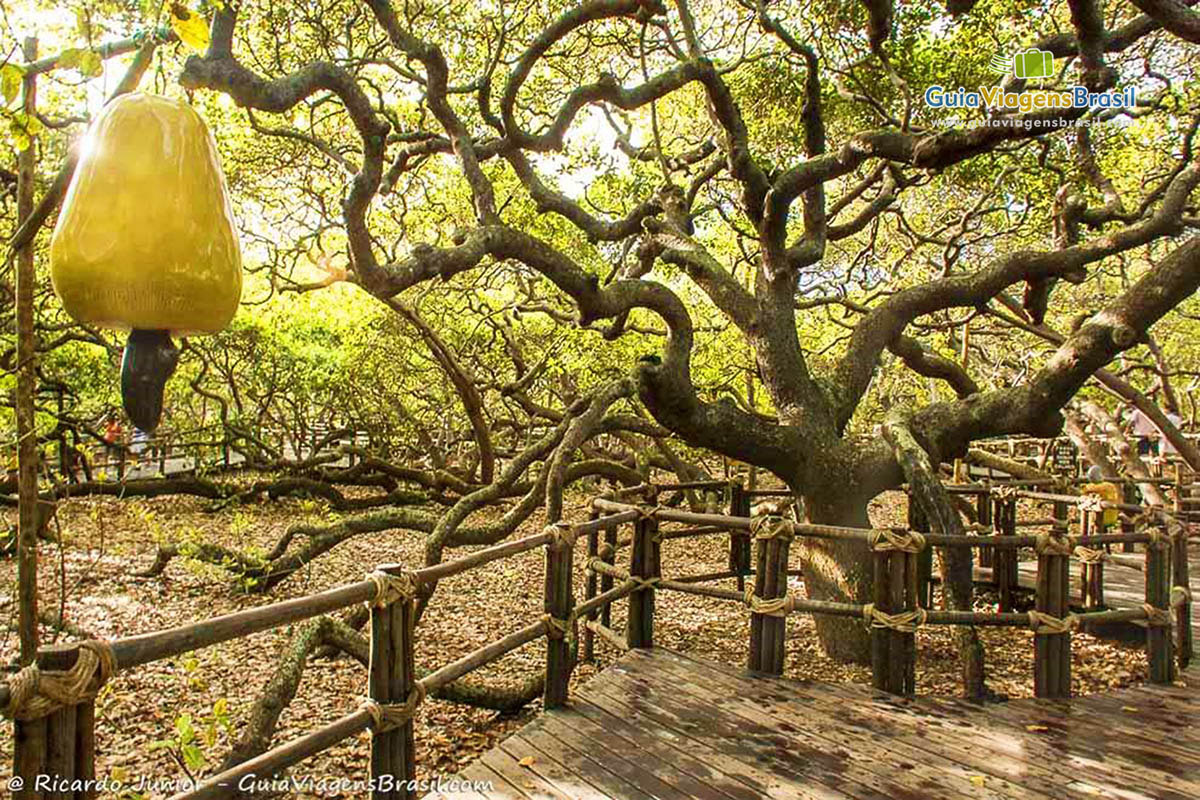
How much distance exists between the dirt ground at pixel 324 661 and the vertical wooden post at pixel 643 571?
121 centimetres

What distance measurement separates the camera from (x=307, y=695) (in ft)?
20.0

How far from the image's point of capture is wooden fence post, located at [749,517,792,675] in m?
4.43

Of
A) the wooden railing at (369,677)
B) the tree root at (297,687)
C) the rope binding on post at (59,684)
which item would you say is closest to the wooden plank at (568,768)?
the wooden railing at (369,677)

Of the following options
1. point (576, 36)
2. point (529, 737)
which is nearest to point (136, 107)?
point (529, 737)

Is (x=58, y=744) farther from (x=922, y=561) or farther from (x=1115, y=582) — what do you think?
(x=1115, y=582)

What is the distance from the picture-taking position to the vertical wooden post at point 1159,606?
486 centimetres

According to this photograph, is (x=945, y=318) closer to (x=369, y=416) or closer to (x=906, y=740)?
(x=906, y=740)

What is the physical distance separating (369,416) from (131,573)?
31.2 ft

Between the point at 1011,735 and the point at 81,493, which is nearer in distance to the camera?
the point at 1011,735

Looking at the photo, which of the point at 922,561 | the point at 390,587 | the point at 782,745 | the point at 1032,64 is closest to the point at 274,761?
the point at 390,587

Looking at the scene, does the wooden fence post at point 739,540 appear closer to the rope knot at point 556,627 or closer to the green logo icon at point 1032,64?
the rope knot at point 556,627

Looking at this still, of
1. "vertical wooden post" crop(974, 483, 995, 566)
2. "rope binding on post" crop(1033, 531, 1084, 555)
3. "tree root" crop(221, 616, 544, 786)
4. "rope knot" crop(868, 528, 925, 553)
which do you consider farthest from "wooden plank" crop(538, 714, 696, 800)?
"vertical wooden post" crop(974, 483, 995, 566)

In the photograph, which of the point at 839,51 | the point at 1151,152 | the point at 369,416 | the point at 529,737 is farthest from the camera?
the point at 369,416

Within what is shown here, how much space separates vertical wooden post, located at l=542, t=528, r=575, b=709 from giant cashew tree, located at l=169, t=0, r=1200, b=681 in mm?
2085
